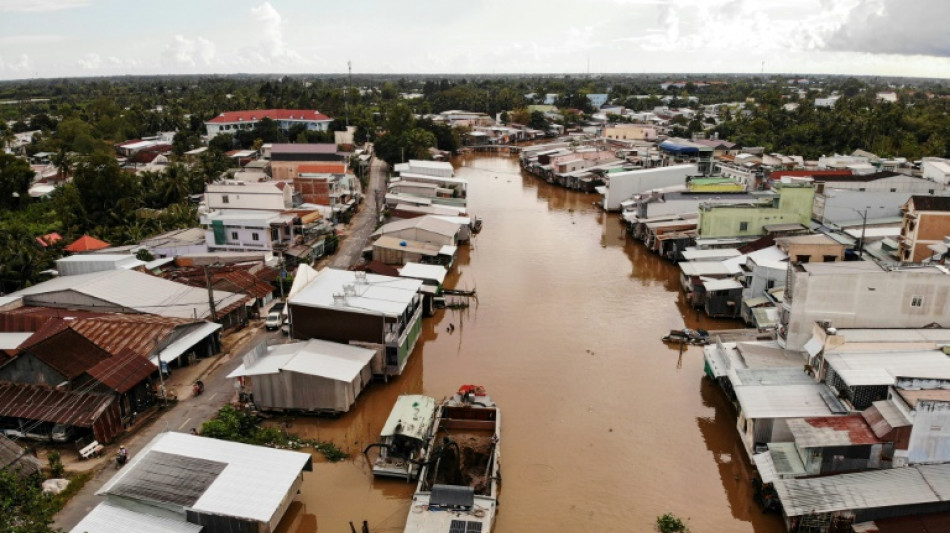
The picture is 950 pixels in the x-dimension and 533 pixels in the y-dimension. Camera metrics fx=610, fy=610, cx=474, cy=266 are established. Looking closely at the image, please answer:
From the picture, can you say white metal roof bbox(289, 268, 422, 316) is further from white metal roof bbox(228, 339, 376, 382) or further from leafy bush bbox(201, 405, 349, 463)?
leafy bush bbox(201, 405, 349, 463)

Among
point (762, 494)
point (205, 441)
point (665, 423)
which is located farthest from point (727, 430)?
point (205, 441)

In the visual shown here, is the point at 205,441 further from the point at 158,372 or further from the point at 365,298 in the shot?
the point at 365,298

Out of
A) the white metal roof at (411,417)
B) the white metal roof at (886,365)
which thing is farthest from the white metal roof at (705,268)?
the white metal roof at (411,417)

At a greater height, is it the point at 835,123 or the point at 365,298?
the point at 835,123

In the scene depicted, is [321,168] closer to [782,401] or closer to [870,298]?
[870,298]

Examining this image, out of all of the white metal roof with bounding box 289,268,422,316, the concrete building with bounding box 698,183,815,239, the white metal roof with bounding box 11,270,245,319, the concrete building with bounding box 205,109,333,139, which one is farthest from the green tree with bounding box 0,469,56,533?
the concrete building with bounding box 205,109,333,139

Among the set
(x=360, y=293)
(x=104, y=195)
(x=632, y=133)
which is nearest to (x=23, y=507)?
(x=360, y=293)
